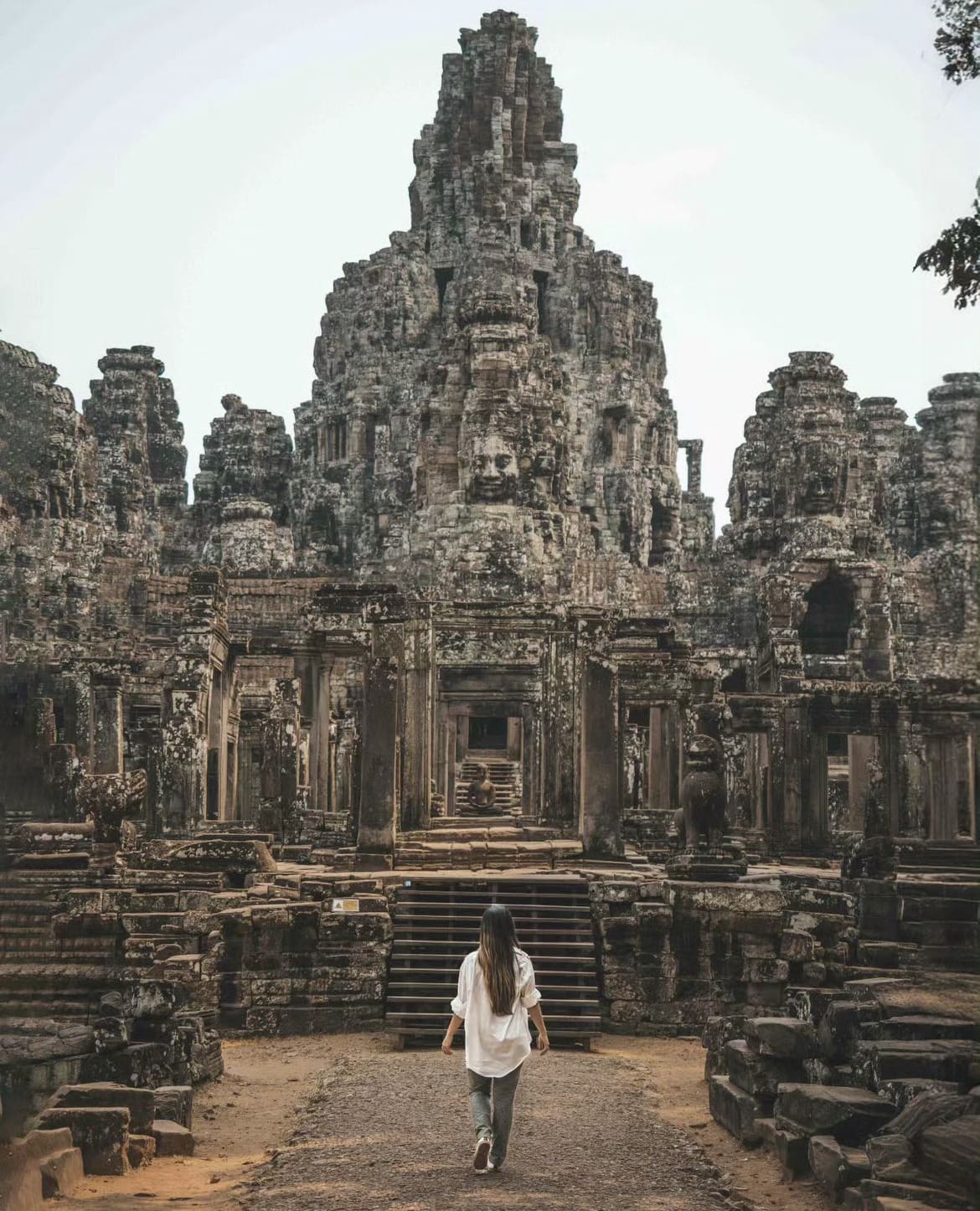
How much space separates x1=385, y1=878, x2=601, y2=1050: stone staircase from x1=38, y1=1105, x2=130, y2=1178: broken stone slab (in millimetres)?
5718

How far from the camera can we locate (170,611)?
44094 mm

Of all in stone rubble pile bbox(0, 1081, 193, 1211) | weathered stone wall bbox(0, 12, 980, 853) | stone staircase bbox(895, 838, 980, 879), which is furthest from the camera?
stone staircase bbox(895, 838, 980, 879)

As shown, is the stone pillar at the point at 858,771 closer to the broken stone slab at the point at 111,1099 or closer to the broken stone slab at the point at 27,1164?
the broken stone slab at the point at 111,1099

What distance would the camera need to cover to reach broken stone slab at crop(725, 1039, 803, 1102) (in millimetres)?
11633

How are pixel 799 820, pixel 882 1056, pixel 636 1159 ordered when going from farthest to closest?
pixel 799 820, pixel 636 1159, pixel 882 1056

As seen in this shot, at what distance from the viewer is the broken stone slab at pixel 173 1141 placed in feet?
37.0

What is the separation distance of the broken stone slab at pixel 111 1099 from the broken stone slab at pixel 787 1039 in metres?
4.11

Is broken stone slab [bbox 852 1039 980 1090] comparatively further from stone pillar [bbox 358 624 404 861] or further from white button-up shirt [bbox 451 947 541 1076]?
stone pillar [bbox 358 624 404 861]

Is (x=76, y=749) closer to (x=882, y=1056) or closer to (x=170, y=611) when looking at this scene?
(x=170, y=611)

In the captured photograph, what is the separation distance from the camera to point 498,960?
10.3 m

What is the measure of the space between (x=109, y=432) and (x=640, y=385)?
63.0ft

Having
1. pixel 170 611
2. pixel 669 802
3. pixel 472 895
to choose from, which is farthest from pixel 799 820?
pixel 170 611

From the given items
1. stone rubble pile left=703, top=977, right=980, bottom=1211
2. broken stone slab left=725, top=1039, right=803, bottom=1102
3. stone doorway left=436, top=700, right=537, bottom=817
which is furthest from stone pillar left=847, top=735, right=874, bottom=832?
broken stone slab left=725, top=1039, right=803, bottom=1102

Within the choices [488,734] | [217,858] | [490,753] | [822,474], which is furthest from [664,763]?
[488,734]
